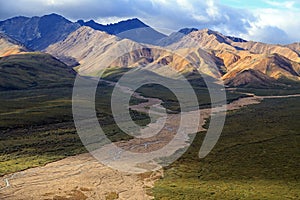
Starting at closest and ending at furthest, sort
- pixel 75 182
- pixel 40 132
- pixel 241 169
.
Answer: pixel 75 182, pixel 241 169, pixel 40 132

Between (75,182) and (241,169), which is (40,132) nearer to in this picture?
(75,182)

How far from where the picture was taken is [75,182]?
6669 centimetres

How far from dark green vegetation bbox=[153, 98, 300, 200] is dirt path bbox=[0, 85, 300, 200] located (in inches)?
173

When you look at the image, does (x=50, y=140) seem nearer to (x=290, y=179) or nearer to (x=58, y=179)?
(x=58, y=179)

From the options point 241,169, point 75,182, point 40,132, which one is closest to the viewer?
point 75,182

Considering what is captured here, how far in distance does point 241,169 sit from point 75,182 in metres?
31.0

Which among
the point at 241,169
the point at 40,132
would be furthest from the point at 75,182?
the point at 40,132

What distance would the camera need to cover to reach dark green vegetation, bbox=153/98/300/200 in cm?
5866

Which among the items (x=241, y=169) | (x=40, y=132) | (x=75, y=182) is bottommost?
(x=75, y=182)

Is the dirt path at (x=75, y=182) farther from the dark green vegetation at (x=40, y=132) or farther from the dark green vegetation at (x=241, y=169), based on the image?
→ the dark green vegetation at (x=40, y=132)

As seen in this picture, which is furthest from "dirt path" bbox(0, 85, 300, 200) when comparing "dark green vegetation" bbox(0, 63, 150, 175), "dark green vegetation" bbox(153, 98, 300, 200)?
"dark green vegetation" bbox(0, 63, 150, 175)

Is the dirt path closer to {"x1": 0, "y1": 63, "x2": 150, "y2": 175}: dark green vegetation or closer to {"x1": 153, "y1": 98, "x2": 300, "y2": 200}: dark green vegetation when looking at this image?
{"x1": 153, "y1": 98, "x2": 300, "y2": 200}: dark green vegetation

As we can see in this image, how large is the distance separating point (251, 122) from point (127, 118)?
143 ft

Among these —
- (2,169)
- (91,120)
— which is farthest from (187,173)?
(91,120)
